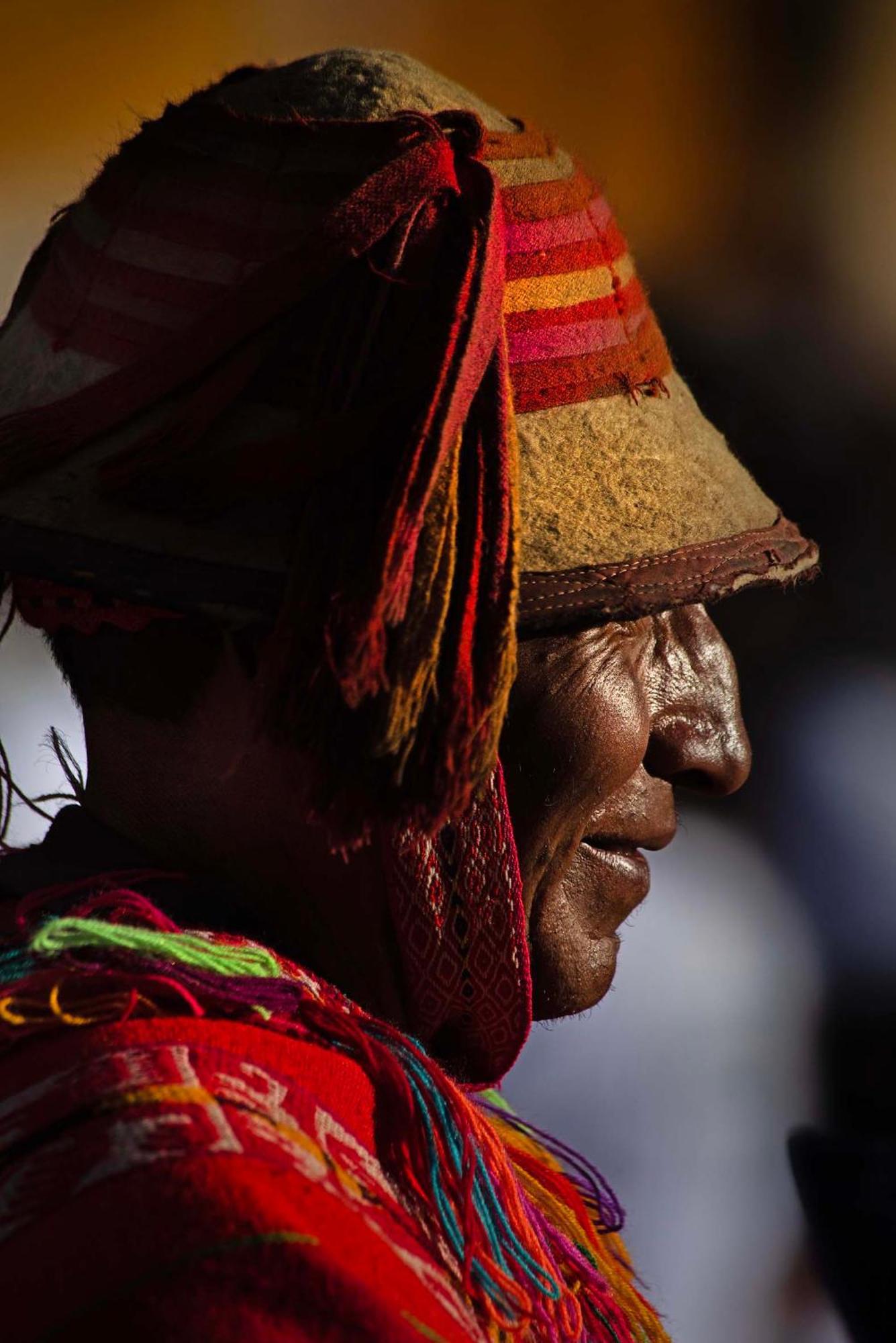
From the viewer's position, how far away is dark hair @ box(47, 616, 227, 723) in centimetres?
150

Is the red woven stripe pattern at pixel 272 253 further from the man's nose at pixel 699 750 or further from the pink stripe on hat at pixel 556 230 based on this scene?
the man's nose at pixel 699 750

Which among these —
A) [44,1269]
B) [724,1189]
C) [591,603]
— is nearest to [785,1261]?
[724,1189]

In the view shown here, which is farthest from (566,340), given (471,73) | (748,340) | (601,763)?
(471,73)

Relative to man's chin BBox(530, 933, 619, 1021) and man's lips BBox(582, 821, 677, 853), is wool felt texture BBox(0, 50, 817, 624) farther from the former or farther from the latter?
man's chin BBox(530, 933, 619, 1021)

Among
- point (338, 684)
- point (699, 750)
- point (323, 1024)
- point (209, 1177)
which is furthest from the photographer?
point (699, 750)

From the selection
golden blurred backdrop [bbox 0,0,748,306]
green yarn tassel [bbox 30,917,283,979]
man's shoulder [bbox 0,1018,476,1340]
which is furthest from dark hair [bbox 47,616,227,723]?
golden blurred backdrop [bbox 0,0,748,306]

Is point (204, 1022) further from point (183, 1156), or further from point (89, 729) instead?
point (89, 729)

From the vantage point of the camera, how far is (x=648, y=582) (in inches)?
59.0

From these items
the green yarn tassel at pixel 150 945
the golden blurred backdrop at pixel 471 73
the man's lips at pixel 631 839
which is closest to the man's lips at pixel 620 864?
the man's lips at pixel 631 839

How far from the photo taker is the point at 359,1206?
3.90ft

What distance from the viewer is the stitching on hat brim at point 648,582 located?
146cm

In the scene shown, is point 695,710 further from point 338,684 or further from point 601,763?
point 338,684

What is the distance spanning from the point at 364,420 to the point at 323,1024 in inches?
23.0

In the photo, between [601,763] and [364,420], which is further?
[601,763]
